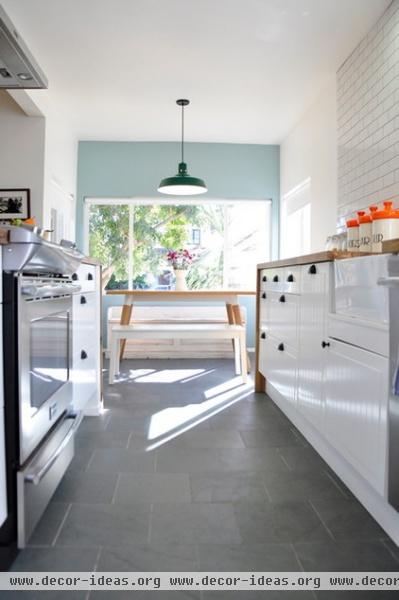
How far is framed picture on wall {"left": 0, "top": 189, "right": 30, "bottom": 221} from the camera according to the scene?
430 cm

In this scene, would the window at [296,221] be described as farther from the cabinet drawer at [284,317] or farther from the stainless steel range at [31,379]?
the stainless steel range at [31,379]

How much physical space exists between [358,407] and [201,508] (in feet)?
2.21

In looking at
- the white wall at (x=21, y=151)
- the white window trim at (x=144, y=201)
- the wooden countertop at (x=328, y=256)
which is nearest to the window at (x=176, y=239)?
the white window trim at (x=144, y=201)

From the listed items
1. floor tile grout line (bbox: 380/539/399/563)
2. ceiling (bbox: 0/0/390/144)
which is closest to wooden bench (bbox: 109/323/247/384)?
ceiling (bbox: 0/0/390/144)

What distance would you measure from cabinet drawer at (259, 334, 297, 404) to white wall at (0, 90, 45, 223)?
245 cm

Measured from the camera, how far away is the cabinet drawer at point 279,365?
2.57m

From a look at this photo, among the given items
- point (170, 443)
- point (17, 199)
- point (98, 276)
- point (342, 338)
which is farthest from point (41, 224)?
point (342, 338)

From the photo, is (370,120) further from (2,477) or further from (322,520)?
(2,477)

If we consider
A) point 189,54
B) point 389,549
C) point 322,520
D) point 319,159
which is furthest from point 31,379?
point 319,159

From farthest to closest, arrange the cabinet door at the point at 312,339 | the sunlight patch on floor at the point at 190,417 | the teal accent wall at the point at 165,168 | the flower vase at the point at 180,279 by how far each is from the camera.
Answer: the teal accent wall at the point at 165,168
the flower vase at the point at 180,279
the sunlight patch on floor at the point at 190,417
the cabinet door at the point at 312,339

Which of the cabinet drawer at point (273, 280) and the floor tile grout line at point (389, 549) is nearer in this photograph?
the floor tile grout line at point (389, 549)

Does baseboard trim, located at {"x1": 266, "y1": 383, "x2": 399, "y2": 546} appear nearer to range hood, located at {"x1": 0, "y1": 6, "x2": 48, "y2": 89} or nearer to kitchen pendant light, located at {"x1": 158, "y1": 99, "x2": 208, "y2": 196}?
range hood, located at {"x1": 0, "y1": 6, "x2": 48, "y2": 89}

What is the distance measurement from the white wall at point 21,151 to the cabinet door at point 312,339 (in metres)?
2.90

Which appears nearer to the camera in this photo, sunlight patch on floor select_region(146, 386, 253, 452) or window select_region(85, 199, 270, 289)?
sunlight patch on floor select_region(146, 386, 253, 452)
